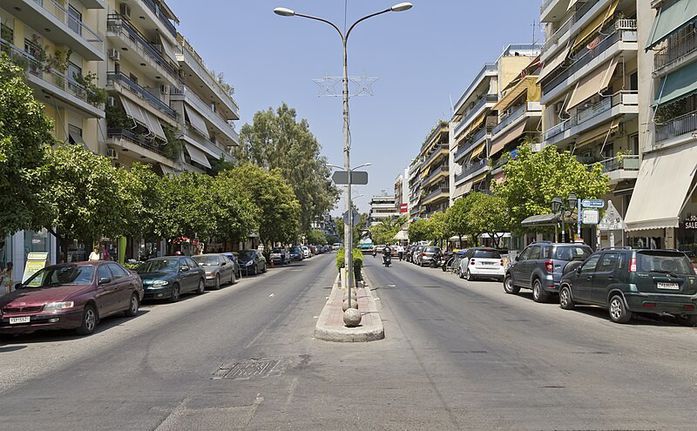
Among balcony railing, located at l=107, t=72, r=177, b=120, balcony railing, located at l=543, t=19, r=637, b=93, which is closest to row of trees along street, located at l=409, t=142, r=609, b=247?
balcony railing, located at l=543, t=19, r=637, b=93

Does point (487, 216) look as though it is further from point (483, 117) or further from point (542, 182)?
point (483, 117)

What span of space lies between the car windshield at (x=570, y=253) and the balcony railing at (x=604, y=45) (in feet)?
51.7

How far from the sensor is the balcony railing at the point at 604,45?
2881 centimetres

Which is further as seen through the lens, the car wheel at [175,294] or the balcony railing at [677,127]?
the balcony railing at [677,127]

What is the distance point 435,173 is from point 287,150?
36.3m

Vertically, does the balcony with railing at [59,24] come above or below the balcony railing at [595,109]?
above

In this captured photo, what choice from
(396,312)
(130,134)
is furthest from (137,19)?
(396,312)

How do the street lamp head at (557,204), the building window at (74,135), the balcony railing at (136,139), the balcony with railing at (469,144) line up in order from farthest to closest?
the balcony with railing at (469,144), the balcony railing at (136,139), the building window at (74,135), the street lamp head at (557,204)

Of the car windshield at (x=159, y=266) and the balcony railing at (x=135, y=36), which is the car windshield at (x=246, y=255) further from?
the car windshield at (x=159, y=266)

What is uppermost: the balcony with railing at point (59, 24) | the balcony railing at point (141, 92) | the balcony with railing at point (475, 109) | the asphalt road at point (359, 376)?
the balcony with railing at point (475, 109)

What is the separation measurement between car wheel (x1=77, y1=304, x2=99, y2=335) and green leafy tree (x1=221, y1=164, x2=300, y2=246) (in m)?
30.5

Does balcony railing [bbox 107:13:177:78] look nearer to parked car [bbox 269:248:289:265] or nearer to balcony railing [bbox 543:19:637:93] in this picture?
parked car [bbox 269:248:289:265]

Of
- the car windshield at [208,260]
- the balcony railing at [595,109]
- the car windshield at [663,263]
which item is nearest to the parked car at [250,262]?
the car windshield at [208,260]

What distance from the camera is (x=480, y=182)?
201 feet
